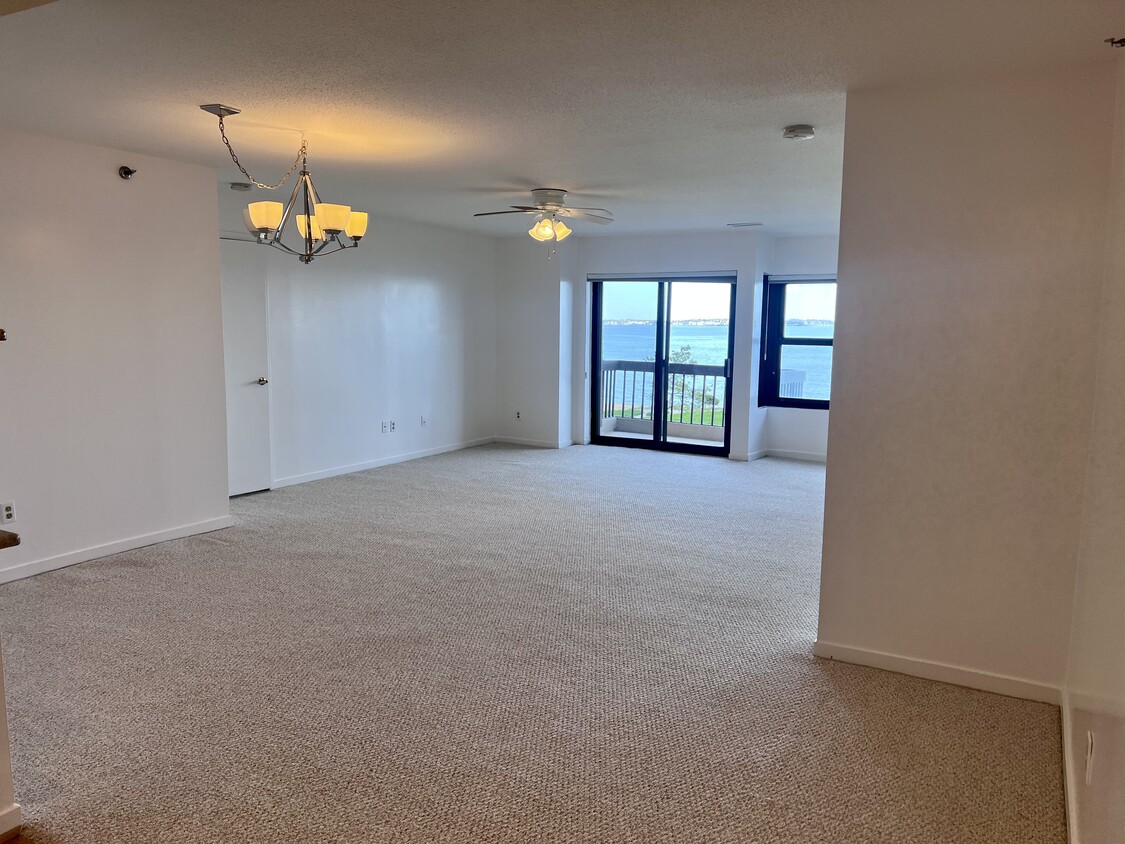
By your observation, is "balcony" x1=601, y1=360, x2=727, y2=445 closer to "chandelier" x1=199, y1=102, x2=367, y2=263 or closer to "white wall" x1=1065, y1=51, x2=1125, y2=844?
"chandelier" x1=199, y1=102, x2=367, y2=263

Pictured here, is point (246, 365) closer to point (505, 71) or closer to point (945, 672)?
point (505, 71)

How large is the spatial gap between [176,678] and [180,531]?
83.1 inches

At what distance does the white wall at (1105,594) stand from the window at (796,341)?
5298 mm

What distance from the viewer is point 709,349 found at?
821 centimetres

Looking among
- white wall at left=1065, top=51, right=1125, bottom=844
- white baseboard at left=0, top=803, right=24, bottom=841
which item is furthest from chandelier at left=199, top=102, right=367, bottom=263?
white wall at left=1065, top=51, right=1125, bottom=844

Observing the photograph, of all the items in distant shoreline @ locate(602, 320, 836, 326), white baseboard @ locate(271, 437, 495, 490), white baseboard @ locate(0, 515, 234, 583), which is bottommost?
white baseboard @ locate(0, 515, 234, 583)

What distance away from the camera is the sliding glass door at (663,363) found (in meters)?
8.12

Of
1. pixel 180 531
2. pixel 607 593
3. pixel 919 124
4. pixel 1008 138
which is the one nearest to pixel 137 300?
pixel 180 531

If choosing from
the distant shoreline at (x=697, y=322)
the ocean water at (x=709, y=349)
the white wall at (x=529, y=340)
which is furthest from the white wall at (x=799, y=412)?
the white wall at (x=529, y=340)

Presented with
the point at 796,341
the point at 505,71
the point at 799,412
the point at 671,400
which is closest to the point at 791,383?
the point at 799,412

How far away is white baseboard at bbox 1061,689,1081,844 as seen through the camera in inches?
81.6

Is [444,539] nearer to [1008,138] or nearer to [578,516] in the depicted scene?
[578,516]

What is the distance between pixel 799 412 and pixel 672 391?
1.38m

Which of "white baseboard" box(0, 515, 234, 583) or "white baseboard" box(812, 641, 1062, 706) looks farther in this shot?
"white baseboard" box(0, 515, 234, 583)
